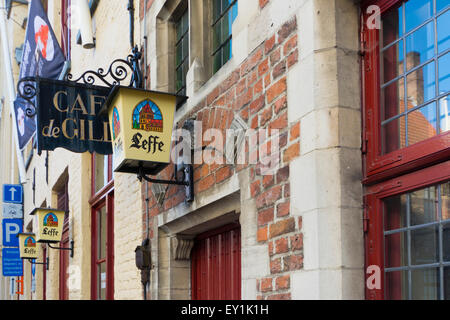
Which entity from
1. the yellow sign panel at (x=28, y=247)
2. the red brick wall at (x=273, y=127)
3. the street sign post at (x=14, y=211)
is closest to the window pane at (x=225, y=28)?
the red brick wall at (x=273, y=127)

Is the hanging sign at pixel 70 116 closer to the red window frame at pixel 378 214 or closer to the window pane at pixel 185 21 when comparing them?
the window pane at pixel 185 21

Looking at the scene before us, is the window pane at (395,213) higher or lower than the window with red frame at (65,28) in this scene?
lower

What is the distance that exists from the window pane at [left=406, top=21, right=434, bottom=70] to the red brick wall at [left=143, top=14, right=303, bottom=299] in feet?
2.19

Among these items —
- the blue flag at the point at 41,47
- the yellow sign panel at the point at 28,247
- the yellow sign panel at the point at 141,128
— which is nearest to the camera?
the yellow sign panel at the point at 141,128

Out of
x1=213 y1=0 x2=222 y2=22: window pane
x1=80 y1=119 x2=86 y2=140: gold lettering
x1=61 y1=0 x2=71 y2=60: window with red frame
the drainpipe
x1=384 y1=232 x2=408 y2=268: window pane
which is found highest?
x1=61 y1=0 x2=71 y2=60: window with red frame

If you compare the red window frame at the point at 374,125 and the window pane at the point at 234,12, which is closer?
the red window frame at the point at 374,125

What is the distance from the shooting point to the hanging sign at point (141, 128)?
4.44 m

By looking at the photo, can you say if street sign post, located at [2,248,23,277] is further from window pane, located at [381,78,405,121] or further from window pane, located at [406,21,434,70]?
window pane, located at [406,21,434,70]

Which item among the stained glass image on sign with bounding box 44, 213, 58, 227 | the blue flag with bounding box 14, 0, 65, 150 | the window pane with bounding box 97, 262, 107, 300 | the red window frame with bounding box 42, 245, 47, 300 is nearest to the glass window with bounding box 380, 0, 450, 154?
the window pane with bounding box 97, 262, 107, 300

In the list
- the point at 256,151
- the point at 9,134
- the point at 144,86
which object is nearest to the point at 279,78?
the point at 256,151

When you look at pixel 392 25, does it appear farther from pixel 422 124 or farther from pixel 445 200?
pixel 445 200

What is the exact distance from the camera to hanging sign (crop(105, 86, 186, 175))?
4.44 metres

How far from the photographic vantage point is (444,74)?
276cm

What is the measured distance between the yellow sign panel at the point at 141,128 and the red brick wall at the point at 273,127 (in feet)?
1.43
